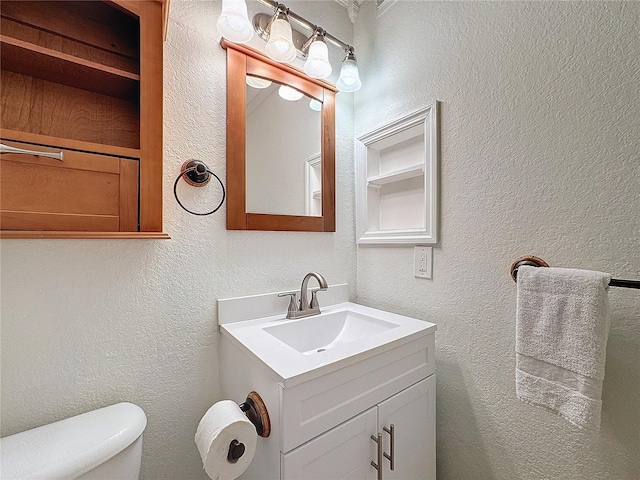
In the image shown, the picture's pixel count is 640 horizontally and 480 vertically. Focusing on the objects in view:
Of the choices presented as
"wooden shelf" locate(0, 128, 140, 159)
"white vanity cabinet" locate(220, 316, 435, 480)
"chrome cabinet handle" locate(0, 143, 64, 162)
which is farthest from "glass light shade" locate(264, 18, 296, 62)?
"white vanity cabinet" locate(220, 316, 435, 480)

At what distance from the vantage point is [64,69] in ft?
2.37

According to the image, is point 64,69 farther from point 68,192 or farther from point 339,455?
point 339,455

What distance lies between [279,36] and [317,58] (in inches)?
7.0

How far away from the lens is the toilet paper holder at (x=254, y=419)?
2.06 feet

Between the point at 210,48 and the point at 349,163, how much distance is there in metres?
0.76

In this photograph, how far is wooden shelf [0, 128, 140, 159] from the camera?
0.66 meters

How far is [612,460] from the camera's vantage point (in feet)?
2.26

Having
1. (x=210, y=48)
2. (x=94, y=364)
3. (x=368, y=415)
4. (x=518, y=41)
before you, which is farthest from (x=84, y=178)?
(x=518, y=41)

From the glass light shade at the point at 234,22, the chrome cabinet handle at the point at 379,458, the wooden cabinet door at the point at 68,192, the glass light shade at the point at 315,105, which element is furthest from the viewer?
the glass light shade at the point at 315,105

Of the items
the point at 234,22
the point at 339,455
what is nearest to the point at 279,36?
the point at 234,22

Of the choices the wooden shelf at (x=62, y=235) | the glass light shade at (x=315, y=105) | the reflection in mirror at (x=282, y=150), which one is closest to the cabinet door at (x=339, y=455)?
the wooden shelf at (x=62, y=235)

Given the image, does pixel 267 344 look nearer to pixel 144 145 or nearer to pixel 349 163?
pixel 144 145

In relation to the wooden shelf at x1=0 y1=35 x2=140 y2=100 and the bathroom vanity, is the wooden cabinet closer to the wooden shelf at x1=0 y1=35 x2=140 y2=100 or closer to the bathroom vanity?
the wooden shelf at x1=0 y1=35 x2=140 y2=100

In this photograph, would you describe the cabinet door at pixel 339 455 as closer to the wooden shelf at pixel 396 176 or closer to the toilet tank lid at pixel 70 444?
the toilet tank lid at pixel 70 444
